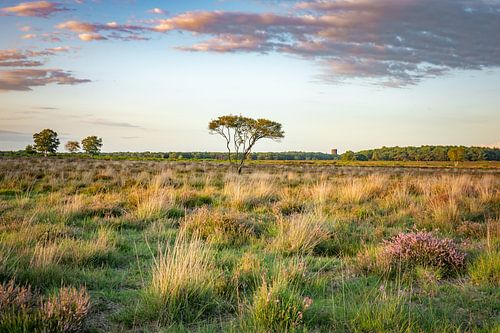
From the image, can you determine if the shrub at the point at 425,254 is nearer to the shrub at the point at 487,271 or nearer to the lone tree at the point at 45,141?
the shrub at the point at 487,271

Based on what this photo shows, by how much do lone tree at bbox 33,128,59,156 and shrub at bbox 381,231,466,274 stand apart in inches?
4834

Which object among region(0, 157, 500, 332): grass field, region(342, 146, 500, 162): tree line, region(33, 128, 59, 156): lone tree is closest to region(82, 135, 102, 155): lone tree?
region(33, 128, 59, 156): lone tree

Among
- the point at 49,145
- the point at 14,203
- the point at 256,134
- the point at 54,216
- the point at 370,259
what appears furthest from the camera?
the point at 49,145

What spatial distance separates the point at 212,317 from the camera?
13.6 ft

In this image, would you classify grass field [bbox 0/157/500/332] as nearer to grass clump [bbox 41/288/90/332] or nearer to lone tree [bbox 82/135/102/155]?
grass clump [bbox 41/288/90/332]

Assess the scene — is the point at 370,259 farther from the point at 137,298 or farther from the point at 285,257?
the point at 137,298

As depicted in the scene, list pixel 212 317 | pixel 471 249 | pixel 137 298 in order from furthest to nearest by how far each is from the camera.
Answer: pixel 471 249, pixel 137 298, pixel 212 317

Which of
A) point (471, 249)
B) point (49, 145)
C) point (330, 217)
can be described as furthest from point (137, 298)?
point (49, 145)

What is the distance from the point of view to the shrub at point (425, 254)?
5527 millimetres

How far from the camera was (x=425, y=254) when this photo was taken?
5.63m

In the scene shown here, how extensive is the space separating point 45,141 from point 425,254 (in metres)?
125

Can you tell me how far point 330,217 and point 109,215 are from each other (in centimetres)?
576

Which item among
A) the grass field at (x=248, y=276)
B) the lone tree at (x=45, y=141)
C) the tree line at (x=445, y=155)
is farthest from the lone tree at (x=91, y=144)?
the grass field at (x=248, y=276)

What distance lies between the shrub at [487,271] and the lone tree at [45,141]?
406 ft
